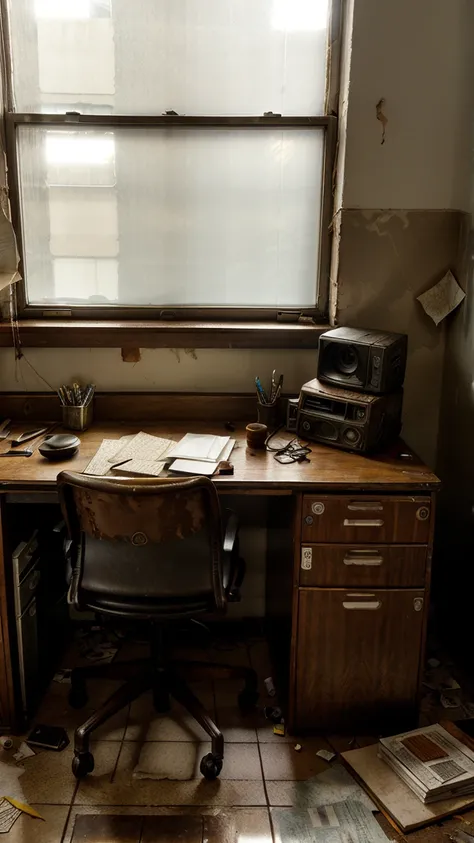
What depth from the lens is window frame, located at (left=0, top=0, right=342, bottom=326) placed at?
271 centimetres

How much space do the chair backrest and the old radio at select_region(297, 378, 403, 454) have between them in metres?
0.62

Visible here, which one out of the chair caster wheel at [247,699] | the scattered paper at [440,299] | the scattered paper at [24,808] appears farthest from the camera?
the scattered paper at [440,299]

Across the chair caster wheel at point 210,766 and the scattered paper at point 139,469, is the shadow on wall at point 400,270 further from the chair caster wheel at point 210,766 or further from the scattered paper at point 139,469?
the chair caster wheel at point 210,766

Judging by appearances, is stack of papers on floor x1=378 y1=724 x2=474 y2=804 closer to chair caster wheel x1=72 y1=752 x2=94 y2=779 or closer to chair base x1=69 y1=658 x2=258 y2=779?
chair base x1=69 y1=658 x2=258 y2=779

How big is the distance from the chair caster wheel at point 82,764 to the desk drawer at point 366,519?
3.07 ft

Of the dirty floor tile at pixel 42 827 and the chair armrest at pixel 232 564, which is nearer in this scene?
the dirty floor tile at pixel 42 827

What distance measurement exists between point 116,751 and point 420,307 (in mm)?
1913

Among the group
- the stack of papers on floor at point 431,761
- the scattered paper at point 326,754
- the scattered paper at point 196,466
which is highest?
the scattered paper at point 196,466

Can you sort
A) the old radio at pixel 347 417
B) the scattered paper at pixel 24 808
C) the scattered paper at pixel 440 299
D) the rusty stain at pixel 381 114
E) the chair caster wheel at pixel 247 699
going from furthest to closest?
the scattered paper at pixel 440 299 → the rusty stain at pixel 381 114 → the chair caster wheel at pixel 247 699 → the old radio at pixel 347 417 → the scattered paper at pixel 24 808

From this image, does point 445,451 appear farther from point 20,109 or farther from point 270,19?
point 20,109

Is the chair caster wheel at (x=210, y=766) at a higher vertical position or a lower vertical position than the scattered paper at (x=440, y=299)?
lower

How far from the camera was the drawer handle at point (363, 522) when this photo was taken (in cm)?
225

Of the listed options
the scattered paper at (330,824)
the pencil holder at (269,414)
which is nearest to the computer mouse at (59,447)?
the pencil holder at (269,414)

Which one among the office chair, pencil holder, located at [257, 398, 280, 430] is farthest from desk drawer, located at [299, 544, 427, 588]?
pencil holder, located at [257, 398, 280, 430]
